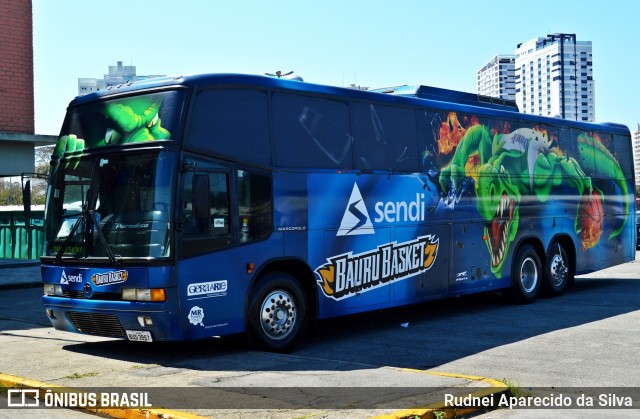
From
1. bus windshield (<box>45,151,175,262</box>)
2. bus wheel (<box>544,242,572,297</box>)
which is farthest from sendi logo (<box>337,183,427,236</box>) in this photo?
bus wheel (<box>544,242,572,297</box>)

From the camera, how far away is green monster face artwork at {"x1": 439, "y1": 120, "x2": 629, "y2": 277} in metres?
14.5

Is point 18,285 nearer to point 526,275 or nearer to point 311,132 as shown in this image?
point 311,132

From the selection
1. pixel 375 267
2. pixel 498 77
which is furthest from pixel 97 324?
pixel 498 77

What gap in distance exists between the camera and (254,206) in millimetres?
10312

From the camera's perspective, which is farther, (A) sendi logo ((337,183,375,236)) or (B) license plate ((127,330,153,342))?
(A) sendi logo ((337,183,375,236))

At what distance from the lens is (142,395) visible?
7.71m

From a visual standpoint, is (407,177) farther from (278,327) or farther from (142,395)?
(142,395)

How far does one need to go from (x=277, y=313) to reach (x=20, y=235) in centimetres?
2108

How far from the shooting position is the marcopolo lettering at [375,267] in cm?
1143

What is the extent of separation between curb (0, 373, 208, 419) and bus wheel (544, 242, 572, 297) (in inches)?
425

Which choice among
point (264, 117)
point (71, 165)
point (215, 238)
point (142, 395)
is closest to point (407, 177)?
point (264, 117)

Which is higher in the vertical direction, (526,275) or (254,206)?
(254,206)

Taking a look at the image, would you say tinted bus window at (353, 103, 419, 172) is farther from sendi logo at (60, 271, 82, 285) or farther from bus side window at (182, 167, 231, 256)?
sendi logo at (60, 271, 82, 285)

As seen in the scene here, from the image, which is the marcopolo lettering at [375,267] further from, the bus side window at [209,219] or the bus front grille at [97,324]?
the bus front grille at [97,324]
